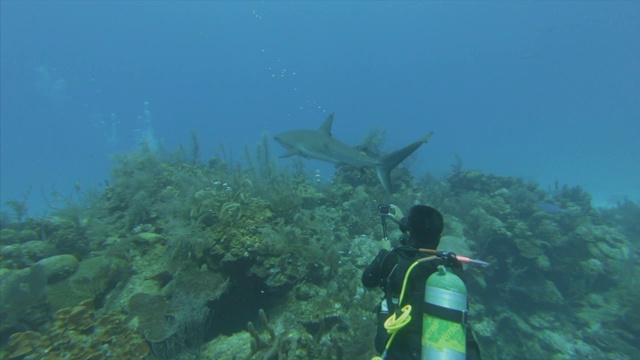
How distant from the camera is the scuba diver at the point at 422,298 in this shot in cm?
235

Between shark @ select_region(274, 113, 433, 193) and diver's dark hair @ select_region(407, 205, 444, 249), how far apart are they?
4.75 metres

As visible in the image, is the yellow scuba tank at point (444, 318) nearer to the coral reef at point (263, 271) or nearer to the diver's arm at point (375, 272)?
the diver's arm at point (375, 272)

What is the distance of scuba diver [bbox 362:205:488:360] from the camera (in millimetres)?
2346

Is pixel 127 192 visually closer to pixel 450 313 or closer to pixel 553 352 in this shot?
pixel 450 313

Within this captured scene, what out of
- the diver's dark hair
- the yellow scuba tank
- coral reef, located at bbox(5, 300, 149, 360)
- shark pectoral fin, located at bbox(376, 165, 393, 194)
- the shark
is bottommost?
coral reef, located at bbox(5, 300, 149, 360)

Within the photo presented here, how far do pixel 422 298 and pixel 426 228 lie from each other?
2.03 ft

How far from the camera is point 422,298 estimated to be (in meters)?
2.54

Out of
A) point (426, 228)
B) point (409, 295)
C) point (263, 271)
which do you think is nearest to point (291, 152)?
point (263, 271)

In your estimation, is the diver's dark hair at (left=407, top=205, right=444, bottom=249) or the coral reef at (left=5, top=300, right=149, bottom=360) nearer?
the diver's dark hair at (left=407, top=205, right=444, bottom=249)

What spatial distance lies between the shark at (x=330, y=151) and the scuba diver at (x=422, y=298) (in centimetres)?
483

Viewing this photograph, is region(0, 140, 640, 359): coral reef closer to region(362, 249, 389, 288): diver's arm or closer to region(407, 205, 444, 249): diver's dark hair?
region(362, 249, 389, 288): diver's arm

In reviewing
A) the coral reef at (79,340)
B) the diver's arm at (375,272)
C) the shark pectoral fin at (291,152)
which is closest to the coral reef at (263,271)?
the coral reef at (79,340)

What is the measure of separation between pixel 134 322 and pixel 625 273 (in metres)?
14.3

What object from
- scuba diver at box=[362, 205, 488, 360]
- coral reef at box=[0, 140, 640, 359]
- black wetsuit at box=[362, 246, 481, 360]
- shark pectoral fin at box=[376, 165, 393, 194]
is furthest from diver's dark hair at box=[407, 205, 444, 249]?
shark pectoral fin at box=[376, 165, 393, 194]
